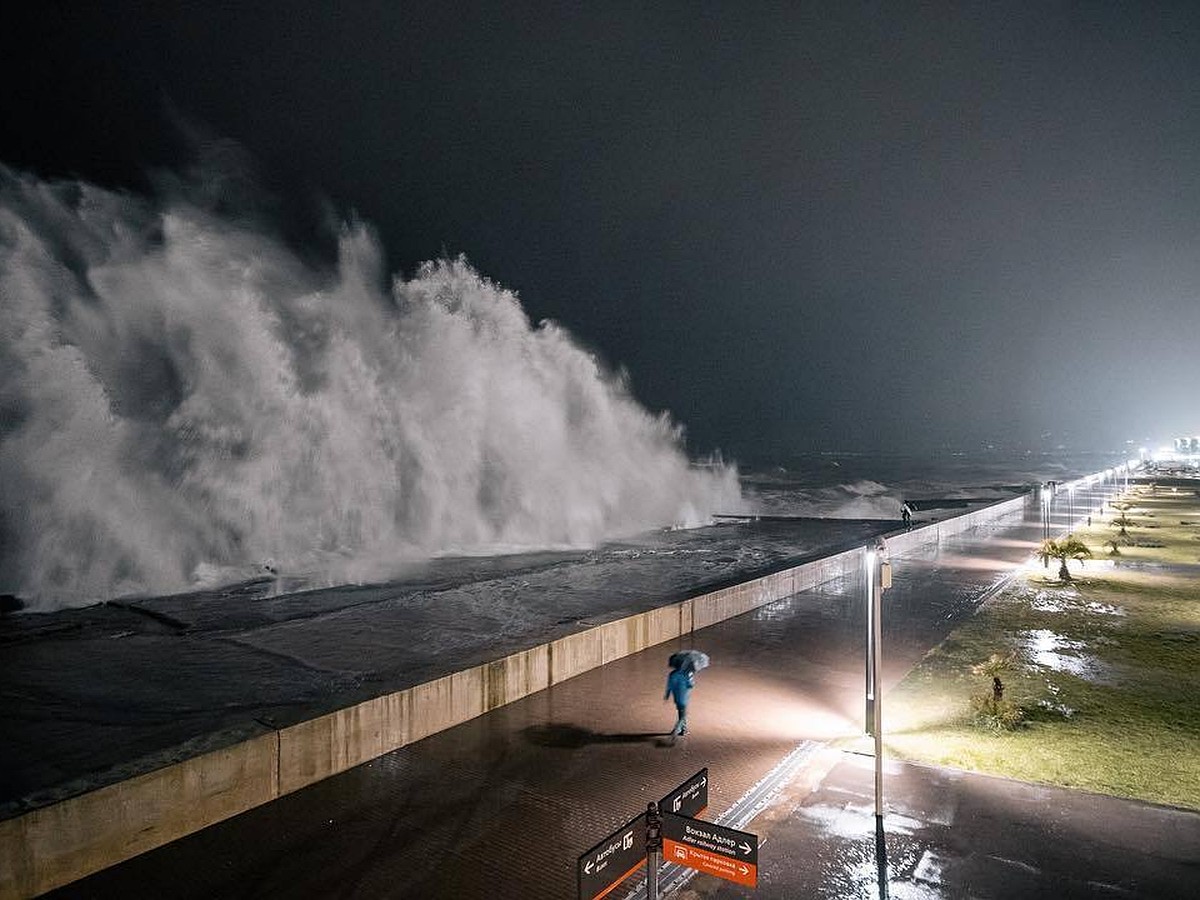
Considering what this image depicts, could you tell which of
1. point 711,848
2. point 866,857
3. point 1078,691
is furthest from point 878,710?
point 1078,691

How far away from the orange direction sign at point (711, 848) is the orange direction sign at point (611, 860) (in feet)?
0.57

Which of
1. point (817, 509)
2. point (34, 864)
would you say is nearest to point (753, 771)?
point (34, 864)

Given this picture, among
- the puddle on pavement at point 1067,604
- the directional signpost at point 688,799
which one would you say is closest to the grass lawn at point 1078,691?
the puddle on pavement at point 1067,604

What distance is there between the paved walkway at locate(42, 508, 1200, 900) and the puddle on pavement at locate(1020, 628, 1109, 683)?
3.63 metres

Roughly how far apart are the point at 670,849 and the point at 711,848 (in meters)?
0.27

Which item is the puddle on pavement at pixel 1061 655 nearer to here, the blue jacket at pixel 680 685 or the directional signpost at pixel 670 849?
the blue jacket at pixel 680 685

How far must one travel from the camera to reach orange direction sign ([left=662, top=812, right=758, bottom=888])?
4.07 meters

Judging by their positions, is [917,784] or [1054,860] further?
[917,784]

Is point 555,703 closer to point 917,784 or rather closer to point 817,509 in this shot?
point 917,784

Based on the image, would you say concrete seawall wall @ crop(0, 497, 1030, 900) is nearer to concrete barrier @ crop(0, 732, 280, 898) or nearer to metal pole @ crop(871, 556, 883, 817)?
concrete barrier @ crop(0, 732, 280, 898)

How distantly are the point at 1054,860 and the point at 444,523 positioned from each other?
25828 mm

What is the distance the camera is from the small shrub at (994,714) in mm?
8930

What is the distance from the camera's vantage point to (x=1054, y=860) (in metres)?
5.84

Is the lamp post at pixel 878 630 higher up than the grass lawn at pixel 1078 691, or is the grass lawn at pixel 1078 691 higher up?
the lamp post at pixel 878 630
